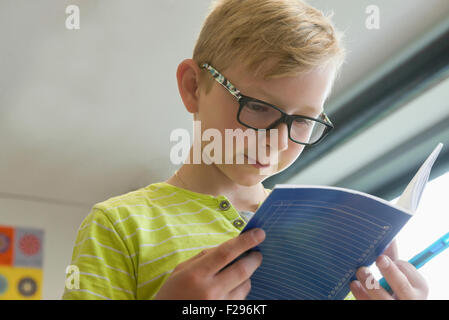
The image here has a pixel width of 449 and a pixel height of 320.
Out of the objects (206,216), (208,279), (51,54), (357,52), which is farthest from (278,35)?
(51,54)

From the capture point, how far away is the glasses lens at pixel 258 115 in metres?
0.76

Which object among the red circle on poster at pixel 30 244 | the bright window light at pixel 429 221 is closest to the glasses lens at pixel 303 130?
the bright window light at pixel 429 221

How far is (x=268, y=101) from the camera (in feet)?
2.48

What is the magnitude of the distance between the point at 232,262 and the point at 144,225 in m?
0.21

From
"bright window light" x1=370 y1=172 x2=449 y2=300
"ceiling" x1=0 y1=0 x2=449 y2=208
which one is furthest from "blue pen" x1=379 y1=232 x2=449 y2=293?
"ceiling" x1=0 y1=0 x2=449 y2=208

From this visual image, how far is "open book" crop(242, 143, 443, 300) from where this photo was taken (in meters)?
0.56

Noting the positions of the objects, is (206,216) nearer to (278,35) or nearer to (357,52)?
(278,35)

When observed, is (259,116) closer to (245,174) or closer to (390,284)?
(245,174)

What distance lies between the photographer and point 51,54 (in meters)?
2.02

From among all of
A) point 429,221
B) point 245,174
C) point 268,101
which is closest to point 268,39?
point 268,101

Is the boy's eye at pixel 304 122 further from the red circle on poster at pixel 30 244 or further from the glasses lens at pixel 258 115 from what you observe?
the red circle on poster at pixel 30 244

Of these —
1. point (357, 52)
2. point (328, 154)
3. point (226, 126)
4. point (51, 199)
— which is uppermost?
point (357, 52)

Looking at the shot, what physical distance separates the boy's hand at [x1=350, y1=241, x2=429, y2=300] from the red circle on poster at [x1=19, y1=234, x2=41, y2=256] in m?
2.95

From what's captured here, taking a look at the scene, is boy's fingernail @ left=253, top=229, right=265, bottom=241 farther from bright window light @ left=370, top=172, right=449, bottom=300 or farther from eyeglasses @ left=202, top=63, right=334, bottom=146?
bright window light @ left=370, top=172, right=449, bottom=300
